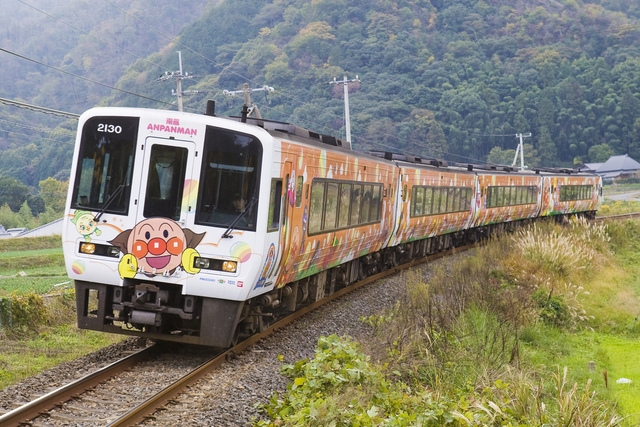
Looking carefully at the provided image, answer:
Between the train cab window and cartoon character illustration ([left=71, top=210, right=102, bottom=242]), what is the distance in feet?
1.89

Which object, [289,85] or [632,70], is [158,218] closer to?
[289,85]

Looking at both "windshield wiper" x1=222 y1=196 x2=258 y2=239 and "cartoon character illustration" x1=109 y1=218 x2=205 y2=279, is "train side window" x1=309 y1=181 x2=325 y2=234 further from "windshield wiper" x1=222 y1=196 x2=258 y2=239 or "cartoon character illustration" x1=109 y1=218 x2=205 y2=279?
"cartoon character illustration" x1=109 y1=218 x2=205 y2=279

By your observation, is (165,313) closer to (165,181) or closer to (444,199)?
(165,181)

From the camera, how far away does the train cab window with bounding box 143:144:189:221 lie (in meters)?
7.48

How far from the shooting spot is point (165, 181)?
754 centimetres

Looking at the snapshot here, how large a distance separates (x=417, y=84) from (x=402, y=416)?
75.5m

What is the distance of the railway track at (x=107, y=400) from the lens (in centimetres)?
556

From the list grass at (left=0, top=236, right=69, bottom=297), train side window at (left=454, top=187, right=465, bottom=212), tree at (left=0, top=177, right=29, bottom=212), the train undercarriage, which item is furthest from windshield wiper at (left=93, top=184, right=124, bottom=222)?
tree at (left=0, top=177, right=29, bottom=212)

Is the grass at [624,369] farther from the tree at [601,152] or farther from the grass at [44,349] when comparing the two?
the tree at [601,152]

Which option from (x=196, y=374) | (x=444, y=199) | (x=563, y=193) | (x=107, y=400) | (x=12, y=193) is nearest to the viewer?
(x=107, y=400)

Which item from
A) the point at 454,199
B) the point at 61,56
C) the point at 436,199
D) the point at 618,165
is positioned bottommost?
the point at 436,199

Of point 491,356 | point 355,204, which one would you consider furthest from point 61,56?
point 491,356

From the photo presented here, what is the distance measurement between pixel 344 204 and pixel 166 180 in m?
4.29

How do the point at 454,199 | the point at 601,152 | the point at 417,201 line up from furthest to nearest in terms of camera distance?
the point at 601,152 < the point at 454,199 < the point at 417,201
